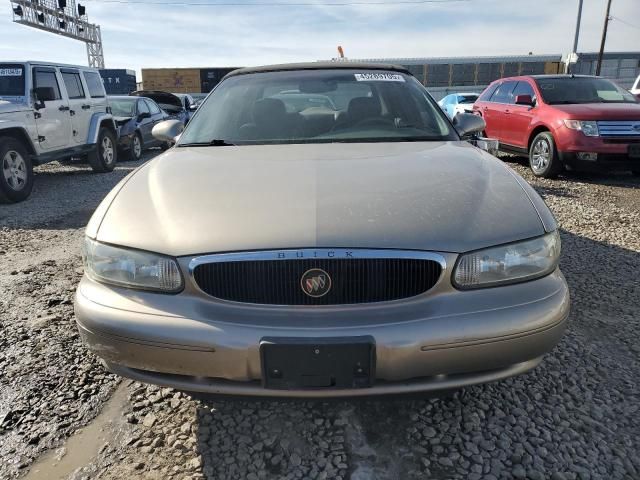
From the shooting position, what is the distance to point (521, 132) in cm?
812

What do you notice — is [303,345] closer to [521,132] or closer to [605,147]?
[605,147]

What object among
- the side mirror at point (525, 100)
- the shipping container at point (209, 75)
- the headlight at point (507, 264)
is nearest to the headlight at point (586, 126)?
the side mirror at point (525, 100)

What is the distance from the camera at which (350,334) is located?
1607mm

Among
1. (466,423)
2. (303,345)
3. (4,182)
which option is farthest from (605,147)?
(4,182)

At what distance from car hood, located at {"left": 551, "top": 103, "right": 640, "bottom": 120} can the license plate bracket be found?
269 inches

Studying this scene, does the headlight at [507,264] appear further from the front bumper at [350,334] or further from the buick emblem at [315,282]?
the buick emblem at [315,282]

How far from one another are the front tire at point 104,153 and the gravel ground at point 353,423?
6888mm

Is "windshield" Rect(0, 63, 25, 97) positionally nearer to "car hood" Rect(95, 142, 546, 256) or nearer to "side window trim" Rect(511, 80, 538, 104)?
"car hood" Rect(95, 142, 546, 256)

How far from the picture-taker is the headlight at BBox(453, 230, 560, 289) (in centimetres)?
173

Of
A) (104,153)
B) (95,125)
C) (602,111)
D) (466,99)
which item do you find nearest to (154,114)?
(104,153)

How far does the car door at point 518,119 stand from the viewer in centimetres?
798

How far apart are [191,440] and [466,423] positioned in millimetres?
1175

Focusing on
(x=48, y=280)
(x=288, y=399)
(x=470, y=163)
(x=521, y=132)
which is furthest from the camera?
(x=521, y=132)

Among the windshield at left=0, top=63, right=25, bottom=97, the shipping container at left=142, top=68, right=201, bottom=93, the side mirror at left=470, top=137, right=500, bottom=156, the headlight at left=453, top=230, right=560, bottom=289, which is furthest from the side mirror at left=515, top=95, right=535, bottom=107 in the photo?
the shipping container at left=142, top=68, right=201, bottom=93
